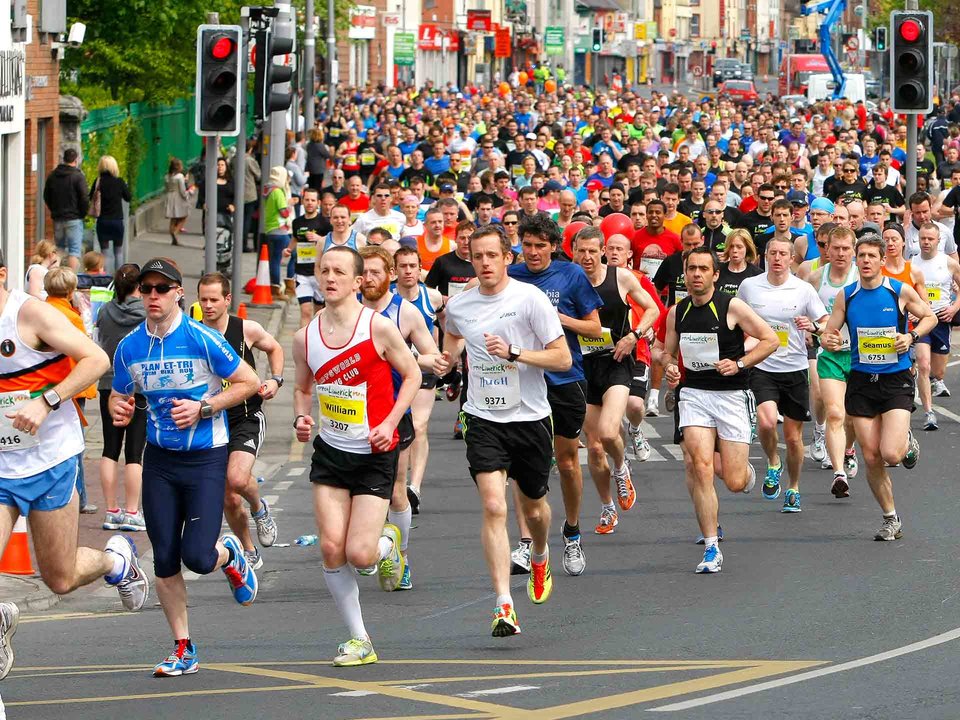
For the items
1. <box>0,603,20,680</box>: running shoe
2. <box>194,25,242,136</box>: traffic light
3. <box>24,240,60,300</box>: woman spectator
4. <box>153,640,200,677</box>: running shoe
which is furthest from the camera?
<box>194,25,242,136</box>: traffic light

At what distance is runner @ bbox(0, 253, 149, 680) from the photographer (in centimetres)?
817

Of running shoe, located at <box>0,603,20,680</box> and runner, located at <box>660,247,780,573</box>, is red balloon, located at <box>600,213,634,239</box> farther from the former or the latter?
running shoe, located at <box>0,603,20,680</box>

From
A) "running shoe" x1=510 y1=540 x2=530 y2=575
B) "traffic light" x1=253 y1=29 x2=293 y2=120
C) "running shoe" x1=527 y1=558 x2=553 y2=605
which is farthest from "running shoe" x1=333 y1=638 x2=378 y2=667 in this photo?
"traffic light" x1=253 y1=29 x2=293 y2=120

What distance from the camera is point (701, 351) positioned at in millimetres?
11820

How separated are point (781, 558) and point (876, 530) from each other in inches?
47.4

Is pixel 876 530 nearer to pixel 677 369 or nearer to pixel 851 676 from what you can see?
pixel 677 369

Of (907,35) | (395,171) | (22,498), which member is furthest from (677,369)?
(395,171)

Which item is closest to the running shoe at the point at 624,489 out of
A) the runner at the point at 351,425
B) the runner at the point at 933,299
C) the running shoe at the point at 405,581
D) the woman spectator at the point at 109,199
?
the running shoe at the point at 405,581

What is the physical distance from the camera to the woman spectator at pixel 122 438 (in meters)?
12.8

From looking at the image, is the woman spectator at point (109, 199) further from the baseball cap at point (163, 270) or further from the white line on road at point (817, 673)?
the white line on road at point (817, 673)

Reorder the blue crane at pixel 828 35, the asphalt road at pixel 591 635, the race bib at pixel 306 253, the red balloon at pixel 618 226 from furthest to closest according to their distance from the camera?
the blue crane at pixel 828 35 < the race bib at pixel 306 253 < the red balloon at pixel 618 226 < the asphalt road at pixel 591 635

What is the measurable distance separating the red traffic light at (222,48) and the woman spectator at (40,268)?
1891 mm

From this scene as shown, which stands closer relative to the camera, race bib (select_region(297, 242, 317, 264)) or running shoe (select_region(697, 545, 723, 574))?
running shoe (select_region(697, 545, 723, 574))

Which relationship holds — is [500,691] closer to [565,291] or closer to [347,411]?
[347,411]
